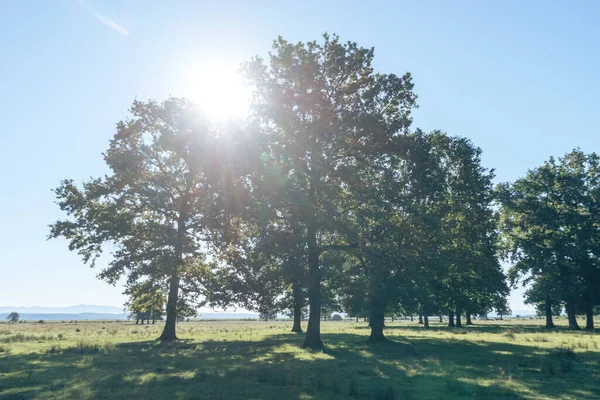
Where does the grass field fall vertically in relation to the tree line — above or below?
below

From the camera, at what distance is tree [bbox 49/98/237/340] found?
30.7 metres

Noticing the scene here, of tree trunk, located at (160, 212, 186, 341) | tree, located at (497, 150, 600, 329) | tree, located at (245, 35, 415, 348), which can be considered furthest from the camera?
tree, located at (497, 150, 600, 329)

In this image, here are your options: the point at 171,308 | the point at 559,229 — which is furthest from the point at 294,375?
the point at 559,229

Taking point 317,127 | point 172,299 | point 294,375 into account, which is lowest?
point 294,375

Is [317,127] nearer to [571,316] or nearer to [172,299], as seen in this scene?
[172,299]

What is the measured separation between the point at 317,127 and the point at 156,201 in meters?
15.6

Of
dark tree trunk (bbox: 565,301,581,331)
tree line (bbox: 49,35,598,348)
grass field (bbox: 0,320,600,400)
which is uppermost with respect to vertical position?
tree line (bbox: 49,35,598,348)

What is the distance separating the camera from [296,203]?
1013 inches

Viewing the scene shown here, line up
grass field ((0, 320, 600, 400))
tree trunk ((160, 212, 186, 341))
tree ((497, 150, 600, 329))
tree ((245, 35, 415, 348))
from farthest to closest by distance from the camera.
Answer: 1. tree ((497, 150, 600, 329))
2. tree trunk ((160, 212, 186, 341))
3. tree ((245, 35, 415, 348))
4. grass field ((0, 320, 600, 400))

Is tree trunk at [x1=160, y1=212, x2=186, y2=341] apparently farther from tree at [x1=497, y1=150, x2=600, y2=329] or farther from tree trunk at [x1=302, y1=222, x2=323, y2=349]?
tree at [x1=497, y1=150, x2=600, y2=329]

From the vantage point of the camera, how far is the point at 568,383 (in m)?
14.7

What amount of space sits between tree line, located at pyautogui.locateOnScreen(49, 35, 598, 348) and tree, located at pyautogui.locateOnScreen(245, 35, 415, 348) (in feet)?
0.35

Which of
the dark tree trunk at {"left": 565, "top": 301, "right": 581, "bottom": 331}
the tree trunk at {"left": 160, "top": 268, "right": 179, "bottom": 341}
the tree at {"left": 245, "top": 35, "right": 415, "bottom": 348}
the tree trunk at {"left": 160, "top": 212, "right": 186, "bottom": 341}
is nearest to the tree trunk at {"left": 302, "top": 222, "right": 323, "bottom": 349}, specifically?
the tree at {"left": 245, "top": 35, "right": 415, "bottom": 348}

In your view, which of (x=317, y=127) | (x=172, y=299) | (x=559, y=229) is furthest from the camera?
(x=559, y=229)
